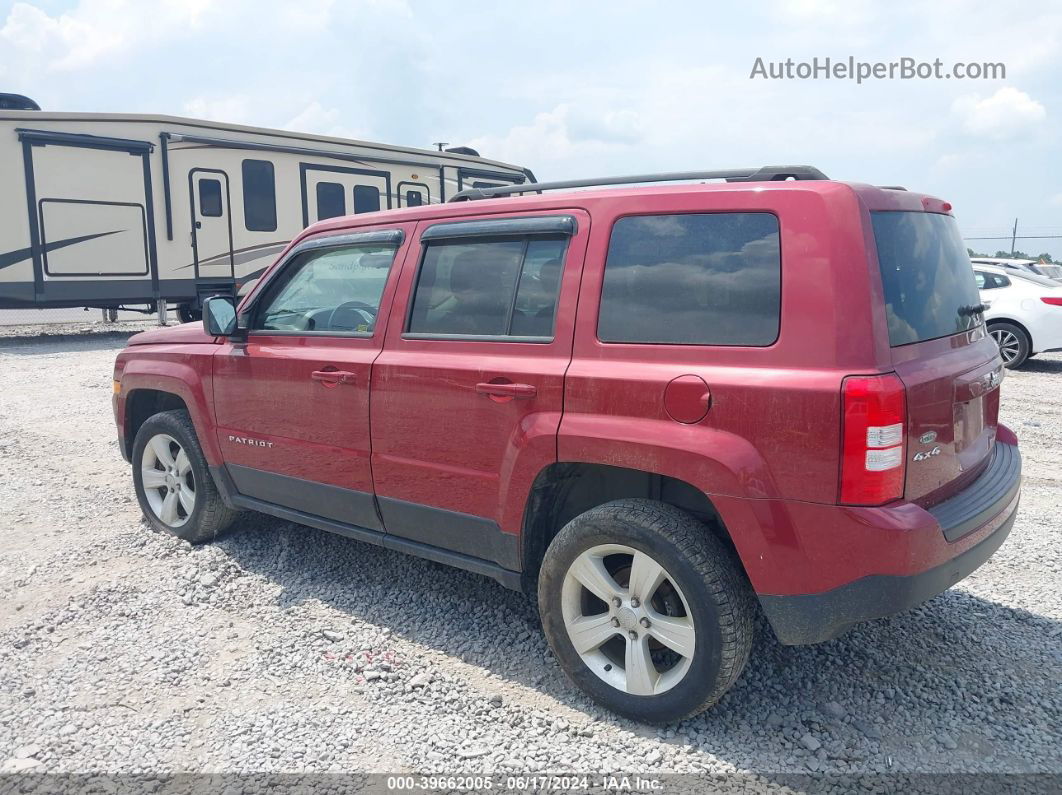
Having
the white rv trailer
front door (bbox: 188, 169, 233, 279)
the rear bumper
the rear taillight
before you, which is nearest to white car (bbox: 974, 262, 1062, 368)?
the rear bumper

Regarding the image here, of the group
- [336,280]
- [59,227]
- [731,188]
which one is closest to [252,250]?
[59,227]

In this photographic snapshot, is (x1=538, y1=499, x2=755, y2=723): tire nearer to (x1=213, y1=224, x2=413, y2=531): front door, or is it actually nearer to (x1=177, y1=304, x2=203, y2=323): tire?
(x1=213, y1=224, x2=413, y2=531): front door

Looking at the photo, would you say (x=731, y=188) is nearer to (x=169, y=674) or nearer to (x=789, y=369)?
(x=789, y=369)

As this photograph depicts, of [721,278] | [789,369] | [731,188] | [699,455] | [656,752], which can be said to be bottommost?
[656,752]

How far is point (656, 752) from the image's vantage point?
2838 mm

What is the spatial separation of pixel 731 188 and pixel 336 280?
2.03 meters

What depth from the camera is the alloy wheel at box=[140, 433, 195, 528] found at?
482 cm

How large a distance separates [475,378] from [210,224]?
36.3 ft

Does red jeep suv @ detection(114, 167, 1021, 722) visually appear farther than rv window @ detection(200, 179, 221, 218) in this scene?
No

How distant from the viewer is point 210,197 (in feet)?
42.3

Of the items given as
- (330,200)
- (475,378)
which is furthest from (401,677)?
(330,200)

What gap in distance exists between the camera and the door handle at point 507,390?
3.12 meters

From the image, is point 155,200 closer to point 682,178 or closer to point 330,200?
point 330,200

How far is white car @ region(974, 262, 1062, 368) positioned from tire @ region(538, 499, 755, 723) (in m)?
9.37
